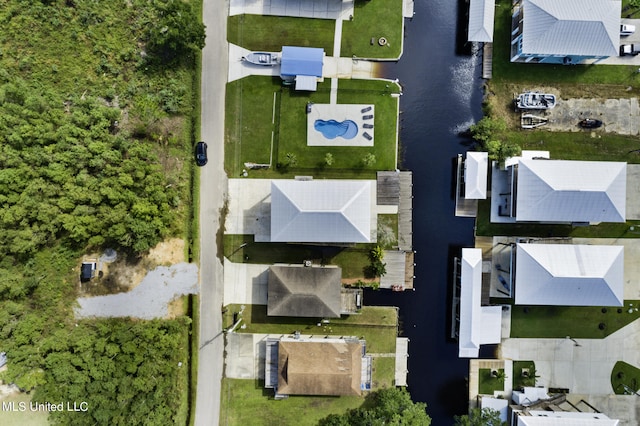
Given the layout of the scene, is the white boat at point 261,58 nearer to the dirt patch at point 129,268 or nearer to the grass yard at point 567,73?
the dirt patch at point 129,268

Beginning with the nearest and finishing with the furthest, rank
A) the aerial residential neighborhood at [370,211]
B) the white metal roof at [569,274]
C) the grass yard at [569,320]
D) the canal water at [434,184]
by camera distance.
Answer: the white metal roof at [569,274] → the aerial residential neighborhood at [370,211] → the grass yard at [569,320] → the canal water at [434,184]

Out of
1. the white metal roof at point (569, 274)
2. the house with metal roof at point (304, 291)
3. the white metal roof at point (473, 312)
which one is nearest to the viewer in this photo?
the white metal roof at point (569, 274)

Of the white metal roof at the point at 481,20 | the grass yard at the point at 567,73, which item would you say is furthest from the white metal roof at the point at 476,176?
the white metal roof at the point at 481,20

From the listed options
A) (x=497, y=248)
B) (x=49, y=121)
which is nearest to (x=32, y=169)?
(x=49, y=121)

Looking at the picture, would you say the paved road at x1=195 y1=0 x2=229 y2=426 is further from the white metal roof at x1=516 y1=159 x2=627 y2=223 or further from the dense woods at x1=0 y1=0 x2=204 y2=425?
the white metal roof at x1=516 y1=159 x2=627 y2=223

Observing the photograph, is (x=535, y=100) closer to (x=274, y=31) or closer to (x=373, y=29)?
(x=373, y=29)

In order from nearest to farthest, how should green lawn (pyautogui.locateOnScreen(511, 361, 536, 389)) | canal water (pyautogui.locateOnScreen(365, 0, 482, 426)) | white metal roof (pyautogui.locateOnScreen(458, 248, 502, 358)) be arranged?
white metal roof (pyautogui.locateOnScreen(458, 248, 502, 358)) → green lawn (pyautogui.locateOnScreen(511, 361, 536, 389)) → canal water (pyautogui.locateOnScreen(365, 0, 482, 426))

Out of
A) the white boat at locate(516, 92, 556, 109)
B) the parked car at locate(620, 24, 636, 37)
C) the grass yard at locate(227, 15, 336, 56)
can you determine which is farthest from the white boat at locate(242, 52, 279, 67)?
the parked car at locate(620, 24, 636, 37)

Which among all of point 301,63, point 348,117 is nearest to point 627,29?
point 348,117

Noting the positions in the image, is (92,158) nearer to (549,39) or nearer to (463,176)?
(463,176)
